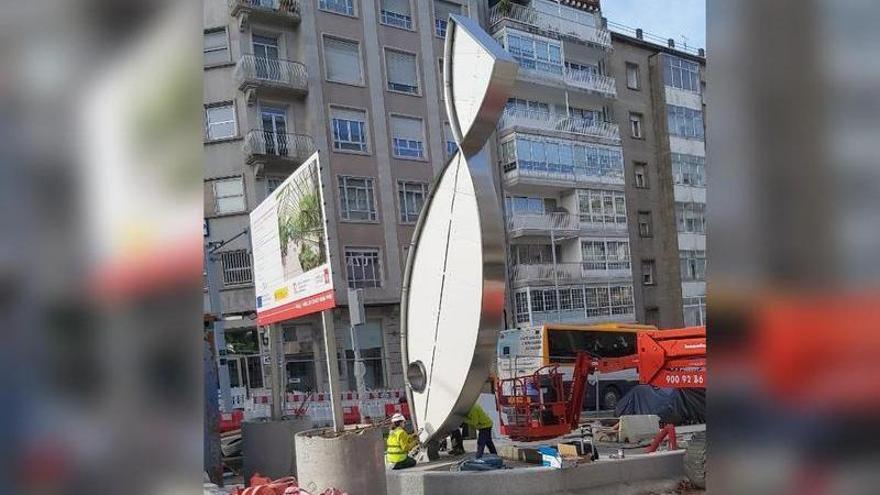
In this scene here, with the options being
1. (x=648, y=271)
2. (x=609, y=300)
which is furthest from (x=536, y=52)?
(x=648, y=271)

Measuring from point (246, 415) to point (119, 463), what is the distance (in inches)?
749

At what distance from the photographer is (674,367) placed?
12.0 metres

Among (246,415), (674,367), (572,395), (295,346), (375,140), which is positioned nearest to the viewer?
(674,367)

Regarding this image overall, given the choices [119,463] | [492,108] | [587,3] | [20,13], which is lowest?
[119,463]

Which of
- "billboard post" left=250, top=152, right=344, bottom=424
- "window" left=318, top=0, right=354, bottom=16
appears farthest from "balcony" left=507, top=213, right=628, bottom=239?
"billboard post" left=250, top=152, right=344, bottom=424

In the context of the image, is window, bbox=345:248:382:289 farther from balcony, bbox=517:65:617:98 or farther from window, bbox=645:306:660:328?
window, bbox=645:306:660:328

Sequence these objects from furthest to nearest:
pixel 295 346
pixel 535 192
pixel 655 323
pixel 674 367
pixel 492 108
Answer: pixel 655 323
pixel 535 192
pixel 295 346
pixel 674 367
pixel 492 108

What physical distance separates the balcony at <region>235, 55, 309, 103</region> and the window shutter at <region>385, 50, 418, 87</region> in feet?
14.3

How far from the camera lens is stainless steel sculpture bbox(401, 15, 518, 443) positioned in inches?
338

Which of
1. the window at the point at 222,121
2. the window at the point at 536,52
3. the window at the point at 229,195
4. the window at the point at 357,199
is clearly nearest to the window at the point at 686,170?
the window at the point at 536,52

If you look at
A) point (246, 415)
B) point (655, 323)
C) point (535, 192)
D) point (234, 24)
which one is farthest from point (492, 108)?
point (655, 323)

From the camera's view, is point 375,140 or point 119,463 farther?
point 375,140

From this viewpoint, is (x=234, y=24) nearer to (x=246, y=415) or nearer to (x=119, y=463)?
(x=246, y=415)

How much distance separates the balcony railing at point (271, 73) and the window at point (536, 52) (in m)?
11.8
